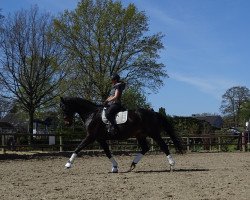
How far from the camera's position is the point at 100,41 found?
3866cm

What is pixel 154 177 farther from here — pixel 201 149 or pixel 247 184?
pixel 201 149

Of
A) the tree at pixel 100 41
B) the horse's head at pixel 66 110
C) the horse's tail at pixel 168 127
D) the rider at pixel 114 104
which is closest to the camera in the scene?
the rider at pixel 114 104

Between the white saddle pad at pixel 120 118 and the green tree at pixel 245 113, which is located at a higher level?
the green tree at pixel 245 113

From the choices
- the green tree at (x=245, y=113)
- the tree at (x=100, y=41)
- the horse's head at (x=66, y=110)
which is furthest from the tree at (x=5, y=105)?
the green tree at (x=245, y=113)

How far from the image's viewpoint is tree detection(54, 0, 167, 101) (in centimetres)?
3866

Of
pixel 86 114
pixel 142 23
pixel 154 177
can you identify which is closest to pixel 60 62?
pixel 142 23

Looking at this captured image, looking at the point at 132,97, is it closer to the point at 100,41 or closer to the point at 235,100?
the point at 100,41

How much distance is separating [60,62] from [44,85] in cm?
244

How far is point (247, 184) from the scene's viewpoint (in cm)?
844

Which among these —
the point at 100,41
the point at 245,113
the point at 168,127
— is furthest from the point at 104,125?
the point at 245,113

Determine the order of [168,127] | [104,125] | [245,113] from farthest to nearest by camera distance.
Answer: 1. [245,113]
2. [168,127]
3. [104,125]

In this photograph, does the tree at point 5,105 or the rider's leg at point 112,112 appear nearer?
the rider's leg at point 112,112

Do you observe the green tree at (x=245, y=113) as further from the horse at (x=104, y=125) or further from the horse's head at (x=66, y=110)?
the horse's head at (x=66, y=110)

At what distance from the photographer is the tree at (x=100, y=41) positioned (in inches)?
1522
